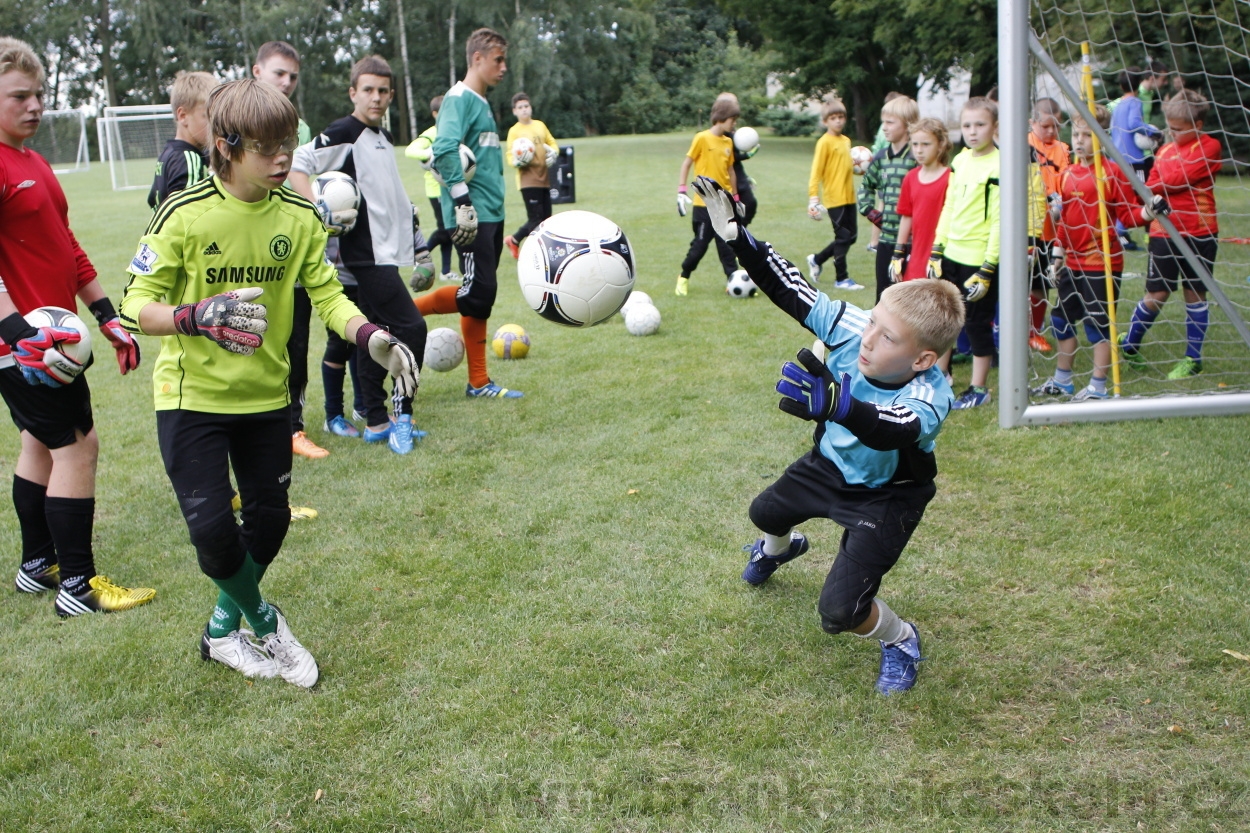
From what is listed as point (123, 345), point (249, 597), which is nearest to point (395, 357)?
point (249, 597)

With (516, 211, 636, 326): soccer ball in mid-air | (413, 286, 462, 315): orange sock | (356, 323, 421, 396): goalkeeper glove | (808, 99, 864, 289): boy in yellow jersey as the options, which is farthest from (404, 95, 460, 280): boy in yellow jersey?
(356, 323, 421, 396): goalkeeper glove

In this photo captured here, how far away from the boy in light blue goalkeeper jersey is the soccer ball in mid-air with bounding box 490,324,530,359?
14.9 feet

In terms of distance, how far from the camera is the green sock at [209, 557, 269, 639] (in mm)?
3373

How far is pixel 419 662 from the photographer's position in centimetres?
339

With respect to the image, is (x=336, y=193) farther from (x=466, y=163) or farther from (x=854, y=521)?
(x=854, y=521)

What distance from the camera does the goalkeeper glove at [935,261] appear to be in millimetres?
6025

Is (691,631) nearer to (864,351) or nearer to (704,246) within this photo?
(864,351)

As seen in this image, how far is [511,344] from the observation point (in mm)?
7781

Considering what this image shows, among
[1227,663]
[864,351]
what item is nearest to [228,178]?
[864,351]

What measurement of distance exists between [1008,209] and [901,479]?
9.78 ft

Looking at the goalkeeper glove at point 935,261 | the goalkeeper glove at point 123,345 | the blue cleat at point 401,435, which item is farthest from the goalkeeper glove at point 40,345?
the goalkeeper glove at point 935,261

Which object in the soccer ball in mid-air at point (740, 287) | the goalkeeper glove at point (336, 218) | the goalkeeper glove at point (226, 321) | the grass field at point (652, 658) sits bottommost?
the grass field at point (652, 658)

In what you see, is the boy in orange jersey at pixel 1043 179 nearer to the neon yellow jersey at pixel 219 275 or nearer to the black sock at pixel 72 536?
the neon yellow jersey at pixel 219 275

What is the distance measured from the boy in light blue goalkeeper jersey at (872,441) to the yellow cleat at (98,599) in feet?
8.40
